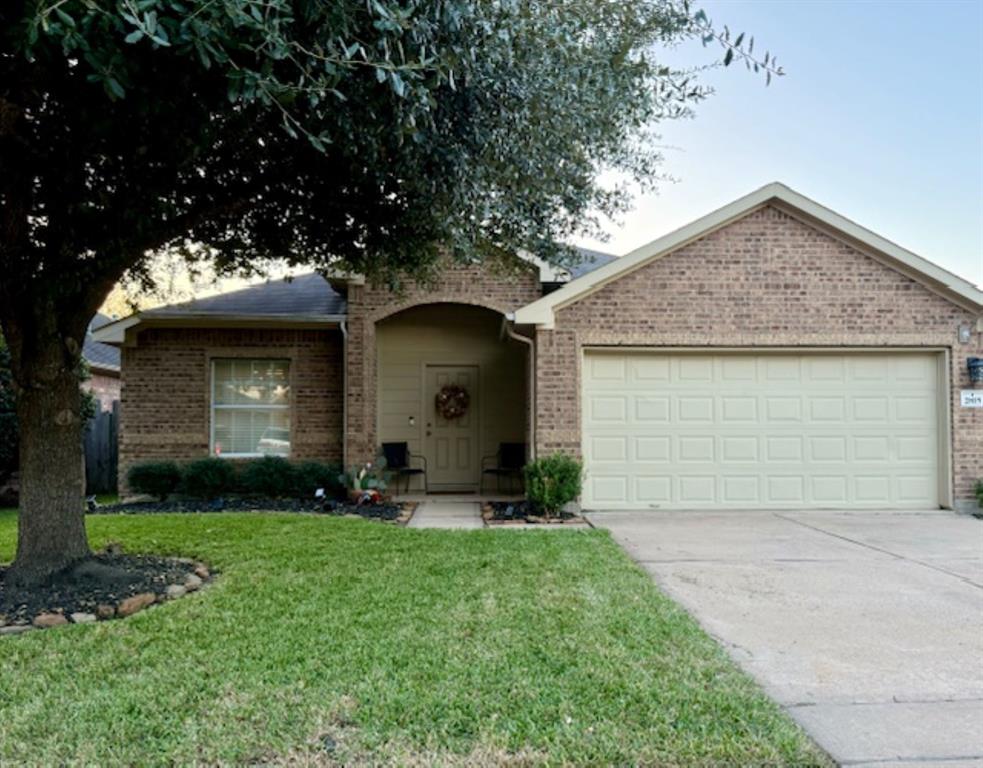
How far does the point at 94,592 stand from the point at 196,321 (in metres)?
6.52

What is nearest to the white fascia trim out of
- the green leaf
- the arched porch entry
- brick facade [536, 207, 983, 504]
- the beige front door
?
the arched porch entry

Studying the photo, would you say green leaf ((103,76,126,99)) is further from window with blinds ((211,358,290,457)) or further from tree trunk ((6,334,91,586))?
window with blinds ((211,358,290,457))

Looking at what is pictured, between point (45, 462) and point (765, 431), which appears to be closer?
point (45, 462)

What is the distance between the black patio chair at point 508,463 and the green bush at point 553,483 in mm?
2521

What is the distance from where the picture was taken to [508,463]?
1153cm

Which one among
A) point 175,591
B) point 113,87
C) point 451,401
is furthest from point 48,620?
point 451,401

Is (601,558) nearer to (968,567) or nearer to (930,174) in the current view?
(968,567)

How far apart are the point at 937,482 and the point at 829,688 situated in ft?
24.4

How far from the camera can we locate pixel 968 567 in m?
6.00

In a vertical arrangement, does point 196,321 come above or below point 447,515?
above

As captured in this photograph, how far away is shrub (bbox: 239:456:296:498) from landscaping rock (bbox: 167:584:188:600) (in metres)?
5.22

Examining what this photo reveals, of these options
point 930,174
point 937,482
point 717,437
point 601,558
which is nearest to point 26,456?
point 601,558

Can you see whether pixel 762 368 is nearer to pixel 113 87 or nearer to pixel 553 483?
pixel 553 483

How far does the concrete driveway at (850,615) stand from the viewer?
298 centimetres
